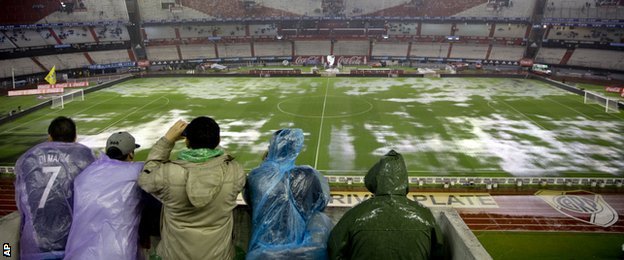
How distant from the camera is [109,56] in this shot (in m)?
63.3

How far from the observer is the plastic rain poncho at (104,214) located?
382 cm

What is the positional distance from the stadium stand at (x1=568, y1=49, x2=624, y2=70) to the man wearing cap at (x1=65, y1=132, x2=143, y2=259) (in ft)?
209

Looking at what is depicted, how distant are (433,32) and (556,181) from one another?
57.2 meters

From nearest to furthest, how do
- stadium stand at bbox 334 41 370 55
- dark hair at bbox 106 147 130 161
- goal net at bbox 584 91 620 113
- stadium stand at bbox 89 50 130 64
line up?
dark hair at bbox 106 147 130 161 < goal net at bbox 584 91 620 113 < stadium stand at bbox 89 50 130 64 < stadium stand at bbox 334 41 370 55

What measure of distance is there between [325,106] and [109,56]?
44.6m

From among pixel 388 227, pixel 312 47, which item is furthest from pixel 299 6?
pixel 388 227

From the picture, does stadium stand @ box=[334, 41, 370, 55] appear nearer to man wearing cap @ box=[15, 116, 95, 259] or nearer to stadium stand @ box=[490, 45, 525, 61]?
stadium stand @ box=[490, 45, 525, 61]

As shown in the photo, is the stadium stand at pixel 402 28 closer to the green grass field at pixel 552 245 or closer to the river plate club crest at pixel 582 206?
the river plate club crest at pixel 582 206

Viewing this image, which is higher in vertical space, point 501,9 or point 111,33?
point 501,9

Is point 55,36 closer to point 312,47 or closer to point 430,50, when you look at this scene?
point 312,47

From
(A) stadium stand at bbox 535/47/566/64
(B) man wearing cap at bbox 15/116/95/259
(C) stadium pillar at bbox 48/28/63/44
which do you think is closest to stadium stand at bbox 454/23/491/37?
(A) stadium stand at bbox 535/47/566/64

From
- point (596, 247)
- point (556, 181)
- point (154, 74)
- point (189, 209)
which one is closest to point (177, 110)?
point (154, 74)

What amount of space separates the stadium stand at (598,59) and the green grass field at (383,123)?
1644 cm

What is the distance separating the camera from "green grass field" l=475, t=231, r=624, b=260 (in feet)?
42.0
